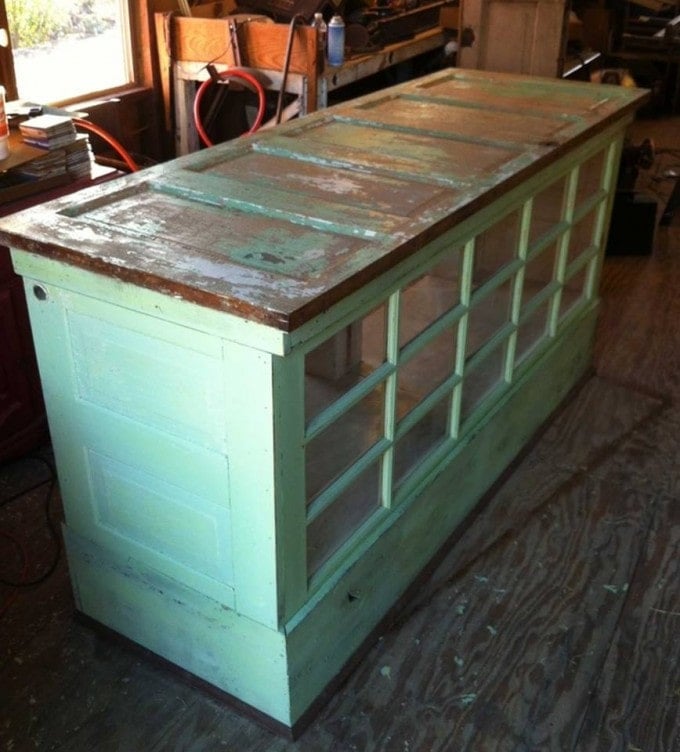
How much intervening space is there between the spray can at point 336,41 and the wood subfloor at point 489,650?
1.80 metres

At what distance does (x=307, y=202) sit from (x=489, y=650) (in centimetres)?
108

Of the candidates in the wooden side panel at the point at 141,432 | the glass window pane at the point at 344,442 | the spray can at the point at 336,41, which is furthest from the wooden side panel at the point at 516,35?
the wooden side panel at the point at 141,432

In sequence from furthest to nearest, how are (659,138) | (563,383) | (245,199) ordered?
(659,138) → (563,383) → (245,199)

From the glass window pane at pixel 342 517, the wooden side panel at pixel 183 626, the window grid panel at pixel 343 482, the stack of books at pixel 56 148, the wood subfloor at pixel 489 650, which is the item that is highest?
the stack of books at pixel 56 148

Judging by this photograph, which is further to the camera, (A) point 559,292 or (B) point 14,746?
(A) point 559,292

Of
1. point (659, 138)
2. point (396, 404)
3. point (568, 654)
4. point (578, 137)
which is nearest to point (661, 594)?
point (568, 654)

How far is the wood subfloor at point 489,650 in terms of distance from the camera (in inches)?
68.1

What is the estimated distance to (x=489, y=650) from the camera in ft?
6.36

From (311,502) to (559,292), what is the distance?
1284mm

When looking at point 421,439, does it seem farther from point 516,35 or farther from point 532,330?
point 516,35

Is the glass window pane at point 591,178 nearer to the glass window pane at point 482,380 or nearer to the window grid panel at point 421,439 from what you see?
the glass window pane at point 482,380

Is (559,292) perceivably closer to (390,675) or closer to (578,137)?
(578,137)

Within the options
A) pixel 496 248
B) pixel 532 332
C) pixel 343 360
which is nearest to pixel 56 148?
pixel 343 360

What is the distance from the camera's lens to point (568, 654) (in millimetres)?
1933
